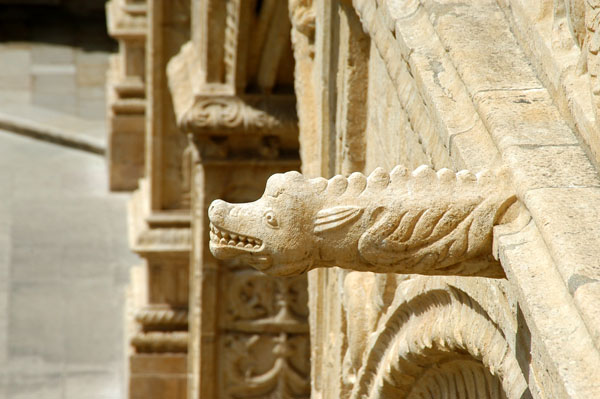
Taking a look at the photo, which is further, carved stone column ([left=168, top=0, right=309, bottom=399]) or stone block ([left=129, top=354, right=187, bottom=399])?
stone block ([left=129, top=354, right=187, bottom=399])

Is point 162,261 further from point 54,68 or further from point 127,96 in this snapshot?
point 54,68

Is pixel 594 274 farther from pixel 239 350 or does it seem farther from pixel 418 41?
pixel 239 350

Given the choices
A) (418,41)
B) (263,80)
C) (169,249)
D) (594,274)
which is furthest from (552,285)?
(169,249)

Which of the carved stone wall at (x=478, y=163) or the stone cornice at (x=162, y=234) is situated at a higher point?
the stone cornice at (x=162, y=234)

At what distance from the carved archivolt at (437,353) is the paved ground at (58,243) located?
16.2ft

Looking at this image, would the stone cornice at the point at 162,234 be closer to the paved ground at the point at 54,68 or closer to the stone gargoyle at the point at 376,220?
the paved ground at the point at 54,68

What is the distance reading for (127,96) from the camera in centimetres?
1012

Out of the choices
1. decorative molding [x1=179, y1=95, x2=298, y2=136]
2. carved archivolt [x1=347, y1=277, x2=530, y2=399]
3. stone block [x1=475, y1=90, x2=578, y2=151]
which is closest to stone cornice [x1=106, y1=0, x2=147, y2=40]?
decorative molding [x1=179, y1=95, x2=298, y2=136]

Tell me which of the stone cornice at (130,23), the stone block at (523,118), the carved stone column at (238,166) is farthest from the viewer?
the stone cornice at (130,23)

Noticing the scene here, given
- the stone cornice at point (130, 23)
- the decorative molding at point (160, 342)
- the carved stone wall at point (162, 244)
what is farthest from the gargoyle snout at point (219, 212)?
the stone cornice at point (130, 23)

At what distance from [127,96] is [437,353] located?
24.4ft

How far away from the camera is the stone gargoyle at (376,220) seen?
6.98ft

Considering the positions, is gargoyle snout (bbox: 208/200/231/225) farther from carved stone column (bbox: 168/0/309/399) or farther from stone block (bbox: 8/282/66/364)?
stone block (bbox: 8/282/66/364)

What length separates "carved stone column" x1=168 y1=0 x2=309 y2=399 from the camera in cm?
631
